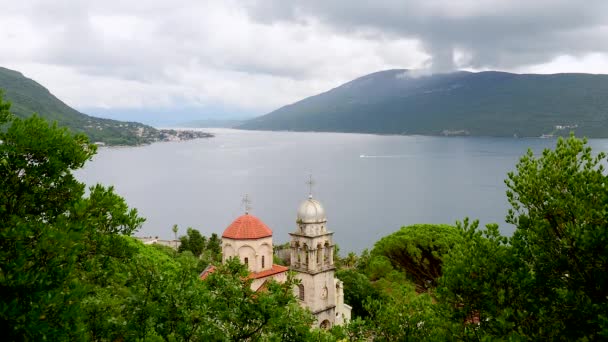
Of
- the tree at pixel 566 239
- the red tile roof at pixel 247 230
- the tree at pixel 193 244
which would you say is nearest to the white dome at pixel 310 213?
the red tile roof at pixel 247 230

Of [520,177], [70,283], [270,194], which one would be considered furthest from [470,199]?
[70,283]

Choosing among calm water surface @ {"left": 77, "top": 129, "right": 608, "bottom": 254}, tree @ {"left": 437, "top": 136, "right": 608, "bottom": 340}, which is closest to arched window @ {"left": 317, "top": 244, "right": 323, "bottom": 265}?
tree @ {"left": 437, "top": 136, "right": 608, "bottom": 340}

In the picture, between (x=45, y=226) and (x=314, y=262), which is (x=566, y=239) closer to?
(x=45, y=226)

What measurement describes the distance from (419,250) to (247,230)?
67.7 ft

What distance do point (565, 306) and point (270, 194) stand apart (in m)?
102

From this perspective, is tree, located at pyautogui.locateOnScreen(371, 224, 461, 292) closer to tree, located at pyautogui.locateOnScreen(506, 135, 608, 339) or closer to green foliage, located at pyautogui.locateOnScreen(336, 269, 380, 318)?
green foliage, located at pyautogui.locateOnScreen(336, 269, 380, 318)

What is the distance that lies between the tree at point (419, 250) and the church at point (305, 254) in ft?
51.2

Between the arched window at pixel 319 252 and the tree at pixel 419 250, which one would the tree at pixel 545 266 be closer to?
the arched window at pixel 319 252

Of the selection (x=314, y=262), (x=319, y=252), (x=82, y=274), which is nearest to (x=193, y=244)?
(x=319, y=252)

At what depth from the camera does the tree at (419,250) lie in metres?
45.9

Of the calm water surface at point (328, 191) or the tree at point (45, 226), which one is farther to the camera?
the calm water surface at point (328, 191)

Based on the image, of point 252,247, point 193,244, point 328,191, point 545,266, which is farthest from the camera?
point 328,191

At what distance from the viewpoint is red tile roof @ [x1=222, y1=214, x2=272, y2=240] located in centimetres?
3234

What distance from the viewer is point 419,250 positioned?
46406 millimetres
